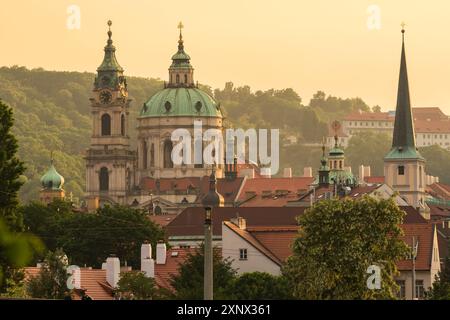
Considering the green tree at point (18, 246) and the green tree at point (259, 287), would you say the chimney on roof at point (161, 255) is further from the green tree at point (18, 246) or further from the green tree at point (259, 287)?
the green tree at point (18, 246)

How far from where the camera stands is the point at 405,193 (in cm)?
19638

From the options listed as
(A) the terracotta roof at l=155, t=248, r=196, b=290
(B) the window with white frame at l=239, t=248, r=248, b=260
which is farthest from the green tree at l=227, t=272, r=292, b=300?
(B) the window with white frame at l=239, t=248, r=248, b=260

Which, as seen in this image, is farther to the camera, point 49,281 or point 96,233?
point 96,233

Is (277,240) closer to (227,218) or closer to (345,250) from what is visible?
(345,250)

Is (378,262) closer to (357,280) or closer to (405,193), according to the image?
(357,280)

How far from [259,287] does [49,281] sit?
7.46 meters

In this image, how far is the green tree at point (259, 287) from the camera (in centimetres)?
6562

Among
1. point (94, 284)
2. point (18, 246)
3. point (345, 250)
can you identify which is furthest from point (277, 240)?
point (18, 246)

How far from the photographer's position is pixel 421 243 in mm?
97875

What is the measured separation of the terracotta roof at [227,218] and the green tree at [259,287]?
68.1 meters

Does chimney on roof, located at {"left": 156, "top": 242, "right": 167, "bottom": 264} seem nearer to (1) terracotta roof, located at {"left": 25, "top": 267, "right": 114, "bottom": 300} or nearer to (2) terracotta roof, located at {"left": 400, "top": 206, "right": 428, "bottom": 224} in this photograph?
(1) terracotta roof, located at {"left": 25, "top": 267, "right": 114, "bottom": 300}

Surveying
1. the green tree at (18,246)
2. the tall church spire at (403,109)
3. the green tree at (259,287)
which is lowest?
the green tree at (259,287)

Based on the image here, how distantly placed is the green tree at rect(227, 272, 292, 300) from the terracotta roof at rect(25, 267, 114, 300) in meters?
5.31

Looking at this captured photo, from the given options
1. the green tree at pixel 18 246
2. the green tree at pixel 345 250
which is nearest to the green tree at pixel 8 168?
the green tree at pixel 345 250
